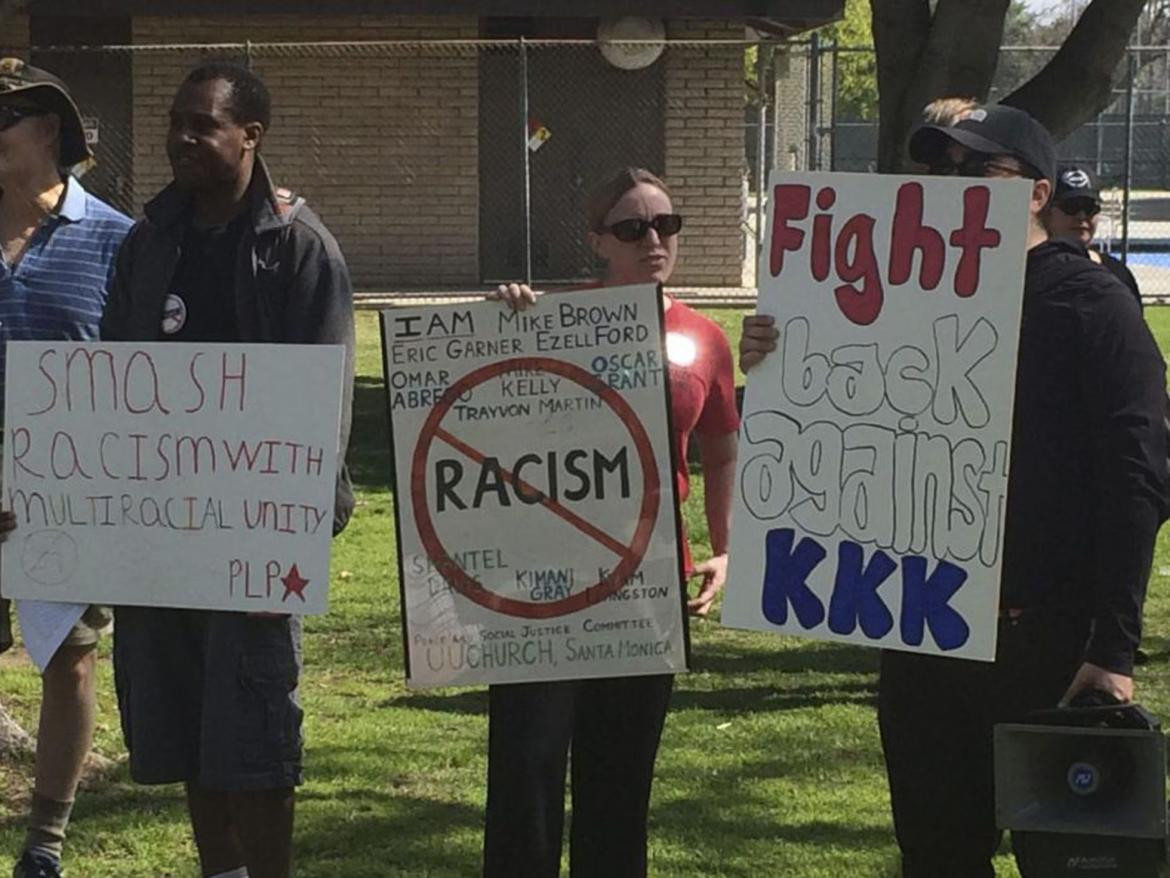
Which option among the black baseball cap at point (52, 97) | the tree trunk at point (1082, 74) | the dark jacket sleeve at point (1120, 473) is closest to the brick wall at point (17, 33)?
the tree trunk at point (1082, 74)

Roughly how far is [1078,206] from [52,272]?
4.36 meters

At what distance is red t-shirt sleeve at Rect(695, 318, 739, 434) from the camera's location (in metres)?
4.46

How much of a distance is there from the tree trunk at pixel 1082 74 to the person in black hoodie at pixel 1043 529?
18.0 ft

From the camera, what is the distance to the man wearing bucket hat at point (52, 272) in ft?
16.1

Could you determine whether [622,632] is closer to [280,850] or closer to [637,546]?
[637,546]

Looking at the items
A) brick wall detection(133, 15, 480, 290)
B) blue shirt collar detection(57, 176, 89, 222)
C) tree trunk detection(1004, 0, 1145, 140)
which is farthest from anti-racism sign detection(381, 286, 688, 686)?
brick wall detection(133, 15, 480, 290)

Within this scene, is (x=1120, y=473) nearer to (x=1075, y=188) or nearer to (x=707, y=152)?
(x=1075, y=188)

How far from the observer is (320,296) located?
4.29 metres

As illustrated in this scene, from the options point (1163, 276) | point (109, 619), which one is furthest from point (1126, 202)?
point (109, 619)

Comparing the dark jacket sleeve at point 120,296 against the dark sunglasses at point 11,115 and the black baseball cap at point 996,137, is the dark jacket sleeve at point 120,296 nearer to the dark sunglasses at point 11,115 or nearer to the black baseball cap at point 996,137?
the dark sunglasses at point 11,115

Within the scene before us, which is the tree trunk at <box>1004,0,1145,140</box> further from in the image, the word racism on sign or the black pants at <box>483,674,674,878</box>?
the word racism on sign

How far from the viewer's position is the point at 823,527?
4.11m

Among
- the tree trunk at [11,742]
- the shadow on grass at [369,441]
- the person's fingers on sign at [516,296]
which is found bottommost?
the tree trunk at [11,742]

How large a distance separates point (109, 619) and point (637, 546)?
5.22 feet
